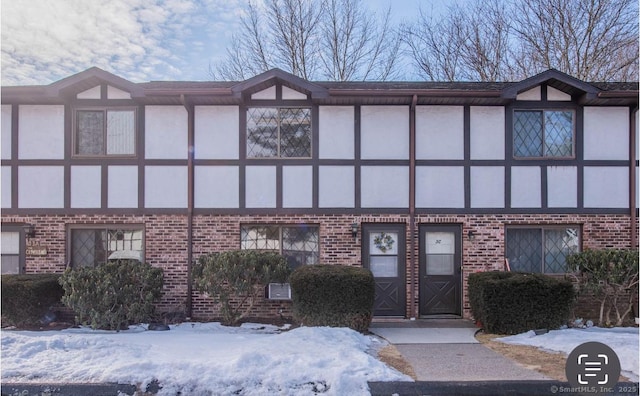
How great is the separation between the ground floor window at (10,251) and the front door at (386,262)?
293 inches

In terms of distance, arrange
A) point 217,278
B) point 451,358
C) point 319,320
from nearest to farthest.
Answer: point 451,358 < point 319,320 < point 217,278

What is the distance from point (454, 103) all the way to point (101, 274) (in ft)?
25.8

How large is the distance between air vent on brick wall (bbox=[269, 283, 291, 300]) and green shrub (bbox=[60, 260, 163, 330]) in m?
2.32

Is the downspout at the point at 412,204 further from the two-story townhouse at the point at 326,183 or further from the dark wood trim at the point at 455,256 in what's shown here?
the dark wood trim at the point at 455,256

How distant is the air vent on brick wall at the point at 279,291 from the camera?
8750 millimetres

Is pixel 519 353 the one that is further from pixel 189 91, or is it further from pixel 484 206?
pixel 189 91

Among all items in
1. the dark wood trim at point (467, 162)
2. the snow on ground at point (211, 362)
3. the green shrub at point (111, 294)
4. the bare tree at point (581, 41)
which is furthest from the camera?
the bare tree at point (581, 41)

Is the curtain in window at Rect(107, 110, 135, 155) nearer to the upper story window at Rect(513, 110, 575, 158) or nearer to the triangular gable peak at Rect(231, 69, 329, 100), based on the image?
the triangular gable peak at Rect(231, 69, 329, 100)

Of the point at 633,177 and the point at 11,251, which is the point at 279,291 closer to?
the point at 11,251

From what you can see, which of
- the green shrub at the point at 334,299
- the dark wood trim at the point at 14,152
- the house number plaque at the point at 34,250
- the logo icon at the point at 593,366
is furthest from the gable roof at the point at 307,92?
the logo icon at the point at 593,366

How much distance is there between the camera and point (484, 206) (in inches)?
350

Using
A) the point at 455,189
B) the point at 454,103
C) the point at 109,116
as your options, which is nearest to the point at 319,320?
the point at 455,189

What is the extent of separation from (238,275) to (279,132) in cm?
317

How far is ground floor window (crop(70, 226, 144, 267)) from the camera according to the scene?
893cm
